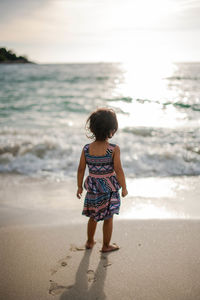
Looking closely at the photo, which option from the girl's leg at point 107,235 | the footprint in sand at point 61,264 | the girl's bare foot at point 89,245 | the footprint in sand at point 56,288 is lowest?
the footprint in sand at point 56,288

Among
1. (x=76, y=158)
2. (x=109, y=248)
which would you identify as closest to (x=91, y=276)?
(x=109, y=248)

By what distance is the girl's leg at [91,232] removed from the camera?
246 centimetres

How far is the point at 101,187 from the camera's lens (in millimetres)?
2318

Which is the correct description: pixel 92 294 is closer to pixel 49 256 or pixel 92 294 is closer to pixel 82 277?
pixel 82 277

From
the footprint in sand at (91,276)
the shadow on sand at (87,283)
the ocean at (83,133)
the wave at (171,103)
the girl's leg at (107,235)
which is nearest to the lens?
the shadow on sand at (87,283)

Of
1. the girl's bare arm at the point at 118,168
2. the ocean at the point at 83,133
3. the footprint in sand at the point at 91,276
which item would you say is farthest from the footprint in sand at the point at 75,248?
the ocean at the point at 83,133

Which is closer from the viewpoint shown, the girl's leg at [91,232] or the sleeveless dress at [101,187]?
the sleeveless dress at [101,187]

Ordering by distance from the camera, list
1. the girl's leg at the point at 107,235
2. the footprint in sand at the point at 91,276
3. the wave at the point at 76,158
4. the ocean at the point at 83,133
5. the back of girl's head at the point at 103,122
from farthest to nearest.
Result: the ocean at the point at 83,133 < the wave at the point at 76,158 < the girl's leg at the point at 107,235 < the back of girl's head at the point at 103,122 < the footprint in sand at the point at 91,276

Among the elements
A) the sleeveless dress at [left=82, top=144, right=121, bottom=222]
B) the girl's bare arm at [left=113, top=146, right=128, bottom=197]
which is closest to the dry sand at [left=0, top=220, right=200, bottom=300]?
the sleeveless dress at [left=82, top=144, right=121, bottom=222]

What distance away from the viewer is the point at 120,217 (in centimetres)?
310

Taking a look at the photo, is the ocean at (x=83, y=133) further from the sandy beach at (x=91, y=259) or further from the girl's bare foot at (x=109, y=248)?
the girl's bare foot at (x=109, y=248)

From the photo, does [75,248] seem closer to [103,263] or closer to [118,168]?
[103,263]

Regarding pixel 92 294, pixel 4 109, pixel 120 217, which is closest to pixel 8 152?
pixel 120 217

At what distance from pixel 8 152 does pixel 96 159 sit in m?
4.24
